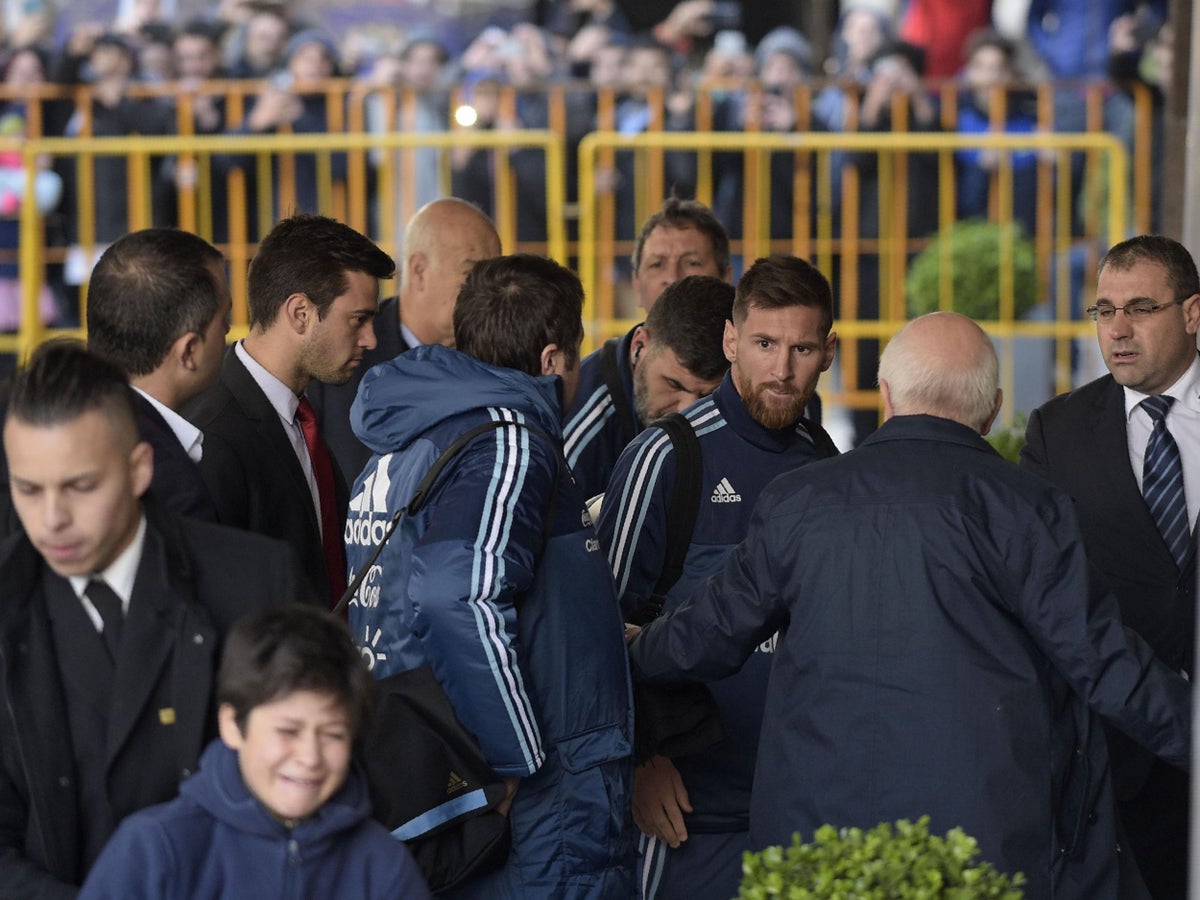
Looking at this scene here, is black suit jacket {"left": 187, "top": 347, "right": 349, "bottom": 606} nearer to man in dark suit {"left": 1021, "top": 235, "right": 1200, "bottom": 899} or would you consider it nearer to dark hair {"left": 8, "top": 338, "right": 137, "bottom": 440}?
dark hair {"left": 8, "top": 338, "right": 137, "bottom": 440}

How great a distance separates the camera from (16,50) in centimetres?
1298

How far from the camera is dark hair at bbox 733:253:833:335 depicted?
4.73 meters

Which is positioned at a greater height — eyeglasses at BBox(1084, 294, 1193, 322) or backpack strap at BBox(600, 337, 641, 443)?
eyeglasses at BBox(1084, 294, 1193, 322)

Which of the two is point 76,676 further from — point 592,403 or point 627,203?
point 627,203

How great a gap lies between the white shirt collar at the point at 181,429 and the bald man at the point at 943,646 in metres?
1.16

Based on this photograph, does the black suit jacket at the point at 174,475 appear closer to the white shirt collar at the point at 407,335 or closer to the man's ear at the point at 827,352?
the man's ear at the point at 827,352

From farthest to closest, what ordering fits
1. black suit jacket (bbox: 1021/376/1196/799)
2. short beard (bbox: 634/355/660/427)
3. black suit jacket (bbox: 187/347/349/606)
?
short beard (bbox: 634/355/660/427) < black suit jacket (bbox: 1021/376/1196/799) < black suit jacket (bbox: 187/347/349/606)

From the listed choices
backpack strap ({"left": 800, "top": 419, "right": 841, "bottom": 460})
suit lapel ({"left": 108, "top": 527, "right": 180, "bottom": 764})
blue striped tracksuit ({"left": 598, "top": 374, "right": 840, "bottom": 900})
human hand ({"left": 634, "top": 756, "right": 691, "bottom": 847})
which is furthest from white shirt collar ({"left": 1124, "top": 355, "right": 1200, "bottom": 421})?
suit lapel ({"left": 108, "top": 527, "right": 180, "bottom": 764})

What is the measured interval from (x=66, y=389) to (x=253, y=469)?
132cm

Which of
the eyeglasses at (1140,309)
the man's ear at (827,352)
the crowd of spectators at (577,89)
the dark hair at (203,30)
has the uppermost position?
the dark hair at (203,30)

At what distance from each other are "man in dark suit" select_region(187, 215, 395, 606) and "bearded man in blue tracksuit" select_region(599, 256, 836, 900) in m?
0.74

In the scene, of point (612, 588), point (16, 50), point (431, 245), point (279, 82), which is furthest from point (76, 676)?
point (16, 50)

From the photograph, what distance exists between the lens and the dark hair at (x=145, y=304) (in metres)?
3.93

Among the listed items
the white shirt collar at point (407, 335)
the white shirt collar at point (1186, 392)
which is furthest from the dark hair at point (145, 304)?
the white shirt collar at point (1186, 392)
